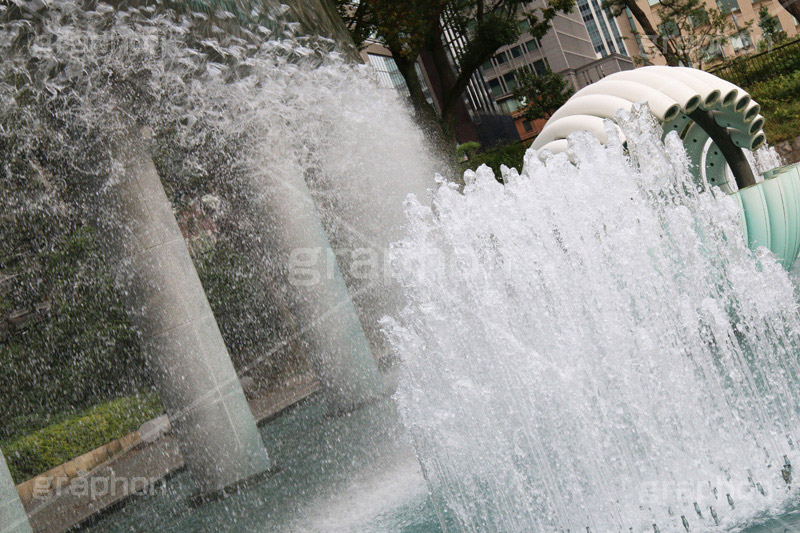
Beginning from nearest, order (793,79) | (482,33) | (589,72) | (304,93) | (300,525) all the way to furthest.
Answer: (300,525) < (304,93) < (793,79) < (482,33) < (589,72)

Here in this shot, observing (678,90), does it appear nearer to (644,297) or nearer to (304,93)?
(644,297)

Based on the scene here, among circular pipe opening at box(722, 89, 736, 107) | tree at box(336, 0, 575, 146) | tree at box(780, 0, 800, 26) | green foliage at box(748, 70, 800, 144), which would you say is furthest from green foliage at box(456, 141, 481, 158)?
circular pipe opening at box(722, 89, 736, 107)

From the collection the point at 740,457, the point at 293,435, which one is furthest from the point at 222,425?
the point at 740,457

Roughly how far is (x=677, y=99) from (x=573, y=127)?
1.29m

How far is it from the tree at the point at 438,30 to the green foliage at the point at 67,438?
9597 millimetres

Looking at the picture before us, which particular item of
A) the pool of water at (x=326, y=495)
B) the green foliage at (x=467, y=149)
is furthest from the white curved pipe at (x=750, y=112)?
the green foliage at (x=467, y=149)

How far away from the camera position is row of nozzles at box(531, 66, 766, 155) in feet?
19.8

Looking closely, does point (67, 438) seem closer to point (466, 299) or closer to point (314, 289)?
point (314, 289)

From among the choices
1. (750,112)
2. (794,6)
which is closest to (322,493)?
(750,112)

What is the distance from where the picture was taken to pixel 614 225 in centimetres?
461

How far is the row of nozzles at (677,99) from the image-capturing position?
6.04 m

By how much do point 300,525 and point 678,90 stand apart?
437 cm

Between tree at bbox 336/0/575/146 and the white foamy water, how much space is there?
12827mm

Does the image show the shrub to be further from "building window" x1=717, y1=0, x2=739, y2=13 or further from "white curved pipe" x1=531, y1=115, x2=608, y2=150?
"building window" x1=717, y1=0, x2=739, y2=13
